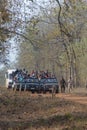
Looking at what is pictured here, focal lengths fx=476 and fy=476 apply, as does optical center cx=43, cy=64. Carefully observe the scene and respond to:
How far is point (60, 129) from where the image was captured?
643 inches

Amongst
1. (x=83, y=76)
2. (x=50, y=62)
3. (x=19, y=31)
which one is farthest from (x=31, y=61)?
(x=19, y=31)

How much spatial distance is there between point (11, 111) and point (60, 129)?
25.6ft

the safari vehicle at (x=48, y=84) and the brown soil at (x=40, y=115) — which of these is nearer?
the brown soil at (x=40, y=115)

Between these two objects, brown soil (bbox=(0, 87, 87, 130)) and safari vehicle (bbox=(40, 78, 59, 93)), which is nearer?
brown soil (bbox=(0, 87, 87, 130))

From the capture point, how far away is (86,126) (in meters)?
16.5

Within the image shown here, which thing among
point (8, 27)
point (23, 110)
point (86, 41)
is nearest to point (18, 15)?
point (8, 27)

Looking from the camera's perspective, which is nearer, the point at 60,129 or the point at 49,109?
the point at 60,129

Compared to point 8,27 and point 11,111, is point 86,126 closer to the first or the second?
point 11,111

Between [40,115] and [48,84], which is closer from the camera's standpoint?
[40,115]

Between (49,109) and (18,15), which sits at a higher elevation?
(18,15)

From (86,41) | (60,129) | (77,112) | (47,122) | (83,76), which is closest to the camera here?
(60,129)

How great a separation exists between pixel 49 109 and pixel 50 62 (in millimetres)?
65593

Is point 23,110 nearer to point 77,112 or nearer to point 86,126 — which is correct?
point 77,112

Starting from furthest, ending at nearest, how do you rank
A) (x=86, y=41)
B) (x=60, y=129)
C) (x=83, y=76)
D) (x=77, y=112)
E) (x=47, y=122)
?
(x=83, y=76) < (x=86, y=41) < (x=77, y=112) < (x=47, y=122) < (x=60, y=129)
